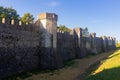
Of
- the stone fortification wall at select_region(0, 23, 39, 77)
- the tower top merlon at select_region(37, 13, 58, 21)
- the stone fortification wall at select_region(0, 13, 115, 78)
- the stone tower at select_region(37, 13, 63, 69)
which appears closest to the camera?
the stone fortification wall at select_region(0, 23, 39, 77)

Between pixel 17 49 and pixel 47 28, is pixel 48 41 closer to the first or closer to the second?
pixel 47 28

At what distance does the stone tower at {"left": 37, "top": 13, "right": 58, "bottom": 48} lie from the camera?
755 inches

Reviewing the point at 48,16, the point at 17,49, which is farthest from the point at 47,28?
the point at 17,49

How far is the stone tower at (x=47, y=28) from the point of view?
19.2 meters

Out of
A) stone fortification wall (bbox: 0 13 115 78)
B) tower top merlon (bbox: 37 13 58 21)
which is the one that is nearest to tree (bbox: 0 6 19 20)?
stone fortification wall (bbox: 0 13 115 78)

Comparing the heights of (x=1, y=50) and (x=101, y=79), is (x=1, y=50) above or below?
above

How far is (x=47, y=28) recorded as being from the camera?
19.3m

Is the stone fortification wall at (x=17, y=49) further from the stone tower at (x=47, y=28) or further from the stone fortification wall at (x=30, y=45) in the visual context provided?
the stone tower at (x=47, y=28)

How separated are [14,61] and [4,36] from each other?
2.37 meters

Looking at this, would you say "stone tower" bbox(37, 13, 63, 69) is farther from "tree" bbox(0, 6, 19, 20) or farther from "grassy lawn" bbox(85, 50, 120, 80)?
"tree" bbox(0, 6, 19, 20)

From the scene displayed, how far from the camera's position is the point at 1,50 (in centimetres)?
1421

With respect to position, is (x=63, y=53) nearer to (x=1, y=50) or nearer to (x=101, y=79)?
(x=1, y=50)

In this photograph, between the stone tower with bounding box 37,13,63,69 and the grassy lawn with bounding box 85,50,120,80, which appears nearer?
the grassy lawn with bounding box 85,50,120,80

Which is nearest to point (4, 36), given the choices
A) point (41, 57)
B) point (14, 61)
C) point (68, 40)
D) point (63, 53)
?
point (14, 61)
